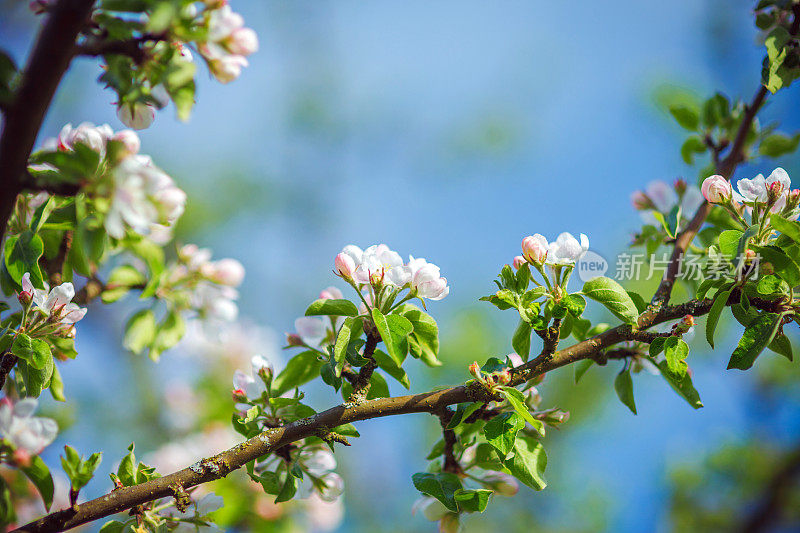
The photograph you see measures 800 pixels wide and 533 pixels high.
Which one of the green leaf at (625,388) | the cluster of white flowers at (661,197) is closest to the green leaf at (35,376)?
the green leaf at (625,388)

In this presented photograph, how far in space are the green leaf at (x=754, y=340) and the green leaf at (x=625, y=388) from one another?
173 mm

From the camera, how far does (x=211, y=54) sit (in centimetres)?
68

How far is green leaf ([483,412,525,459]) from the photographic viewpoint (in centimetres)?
70

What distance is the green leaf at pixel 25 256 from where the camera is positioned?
2.31 feet

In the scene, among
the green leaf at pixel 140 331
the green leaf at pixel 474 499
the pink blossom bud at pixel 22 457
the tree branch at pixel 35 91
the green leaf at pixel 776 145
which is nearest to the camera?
the tree branch at pixel 35 91

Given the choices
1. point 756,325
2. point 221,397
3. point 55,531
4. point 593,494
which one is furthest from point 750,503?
point 55,531

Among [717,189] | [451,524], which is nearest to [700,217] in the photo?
[717,189]

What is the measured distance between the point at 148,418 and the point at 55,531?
2.18 metres

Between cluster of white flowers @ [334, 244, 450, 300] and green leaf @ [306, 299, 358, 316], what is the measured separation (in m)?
0.03

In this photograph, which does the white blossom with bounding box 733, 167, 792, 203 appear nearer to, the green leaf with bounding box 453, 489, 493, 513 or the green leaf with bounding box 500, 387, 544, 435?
the green leaf with bounding box 500, 387, 544, 435

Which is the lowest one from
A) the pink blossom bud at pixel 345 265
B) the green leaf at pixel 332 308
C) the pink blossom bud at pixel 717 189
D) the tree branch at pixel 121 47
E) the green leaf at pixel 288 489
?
the green leaf at pixel 288 489

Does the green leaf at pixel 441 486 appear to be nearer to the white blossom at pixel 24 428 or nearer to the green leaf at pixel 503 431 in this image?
the green leaf at pixel 503 431

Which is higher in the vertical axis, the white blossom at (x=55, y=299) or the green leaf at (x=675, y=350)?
the white blossom at (x=55, y=299)

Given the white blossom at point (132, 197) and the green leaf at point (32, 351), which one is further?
the green leaf at point (32, 351)
